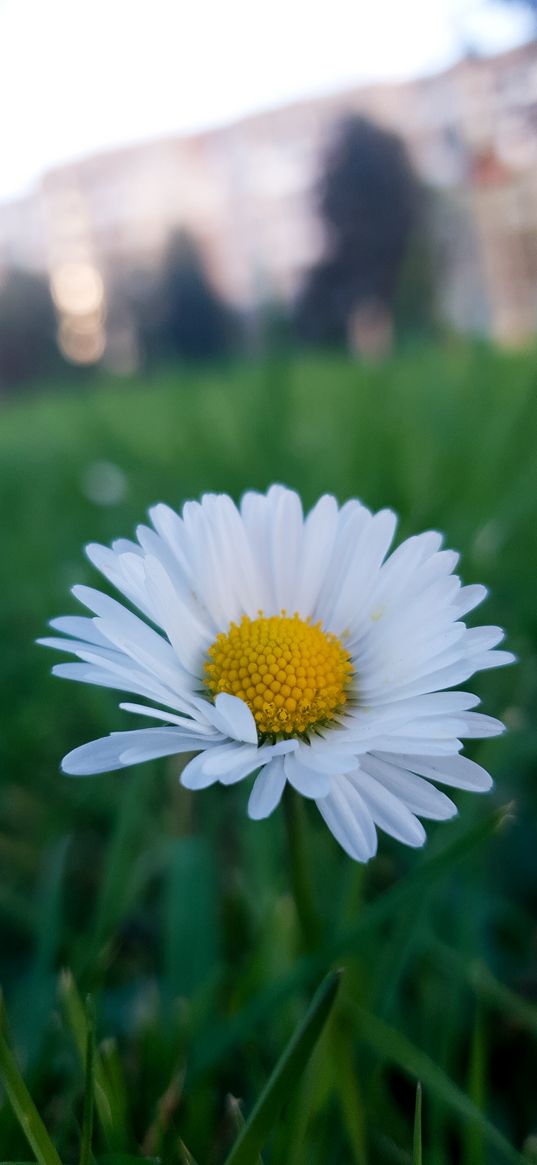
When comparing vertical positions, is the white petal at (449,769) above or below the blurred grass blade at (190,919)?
above

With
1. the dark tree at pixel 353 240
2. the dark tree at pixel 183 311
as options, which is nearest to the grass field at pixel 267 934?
the dark tree at pixel 353 240

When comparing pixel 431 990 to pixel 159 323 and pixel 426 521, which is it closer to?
pixel 426 521

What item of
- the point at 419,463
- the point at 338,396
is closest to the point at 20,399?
the point at 338,396

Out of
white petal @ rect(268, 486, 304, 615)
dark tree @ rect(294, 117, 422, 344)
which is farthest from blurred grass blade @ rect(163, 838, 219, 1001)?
dark tree @ rect(294, 117, 422, 344)

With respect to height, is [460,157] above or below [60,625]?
above

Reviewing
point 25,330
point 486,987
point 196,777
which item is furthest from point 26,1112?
point 25,330

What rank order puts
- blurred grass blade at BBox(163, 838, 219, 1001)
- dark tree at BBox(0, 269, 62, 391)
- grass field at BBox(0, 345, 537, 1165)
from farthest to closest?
dark tree at BBox(0, 269, 62, 391) → blurred grass blade at BBox(163, 838, 219, 1001) → grass field at BBox(0, 345, 537, 1165)

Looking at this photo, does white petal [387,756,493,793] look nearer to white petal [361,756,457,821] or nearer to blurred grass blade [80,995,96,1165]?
white petal [361,756,457,821]

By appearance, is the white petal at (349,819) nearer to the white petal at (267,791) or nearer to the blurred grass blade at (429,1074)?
the white petal at (267,791)
